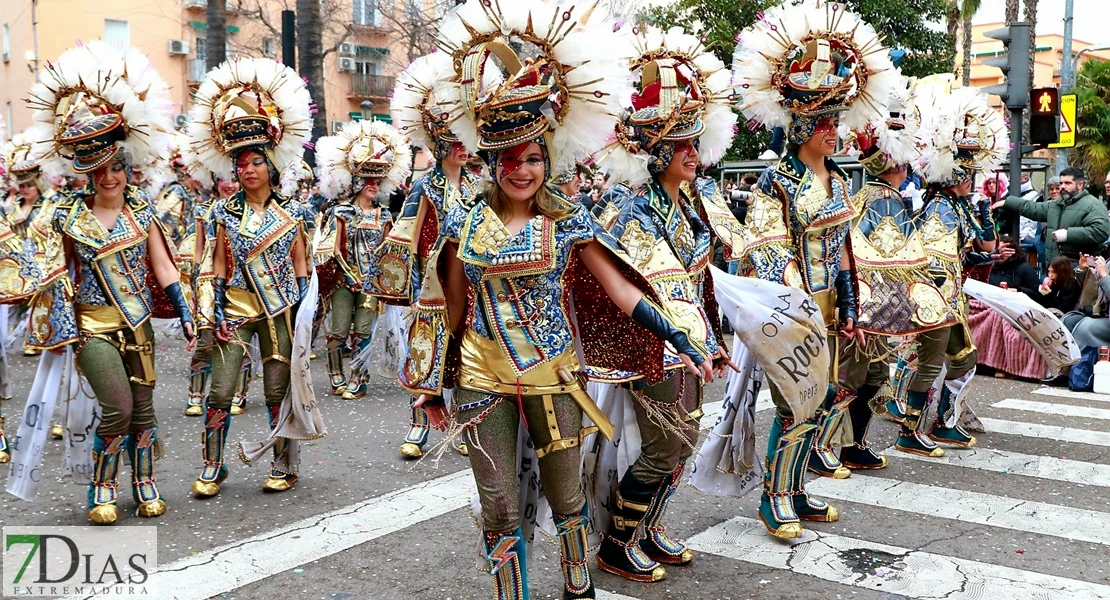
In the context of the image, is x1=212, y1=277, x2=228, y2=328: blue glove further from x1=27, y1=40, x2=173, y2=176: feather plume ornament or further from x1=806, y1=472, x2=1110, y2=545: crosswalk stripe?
x1=806, y1=472, x2=1110, y2=545: crosswalk stripe

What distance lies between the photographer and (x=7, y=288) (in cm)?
780

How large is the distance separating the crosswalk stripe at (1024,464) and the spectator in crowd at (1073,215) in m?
4.42

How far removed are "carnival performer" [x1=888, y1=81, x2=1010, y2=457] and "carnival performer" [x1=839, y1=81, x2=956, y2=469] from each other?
0.16 m

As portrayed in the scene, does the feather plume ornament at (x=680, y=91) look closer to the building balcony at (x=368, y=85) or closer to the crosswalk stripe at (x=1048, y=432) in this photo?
the crosswalk stripe at (x=1048, y=432)

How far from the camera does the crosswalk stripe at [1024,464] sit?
695cm

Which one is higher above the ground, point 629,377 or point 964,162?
point 964,162

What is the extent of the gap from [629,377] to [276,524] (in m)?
2.52

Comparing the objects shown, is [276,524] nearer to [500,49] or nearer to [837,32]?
[500,49]

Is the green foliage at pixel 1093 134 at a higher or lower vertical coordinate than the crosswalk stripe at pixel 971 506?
higher

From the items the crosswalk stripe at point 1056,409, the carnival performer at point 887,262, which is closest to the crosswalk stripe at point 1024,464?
the carnival performer at point 887,262

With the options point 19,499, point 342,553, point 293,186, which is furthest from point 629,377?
point 293,186

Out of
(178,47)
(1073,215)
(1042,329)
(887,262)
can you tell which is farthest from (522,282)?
(178,47)

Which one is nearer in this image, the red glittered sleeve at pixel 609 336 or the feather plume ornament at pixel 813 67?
the red glittered sleeve at pixel 609 336

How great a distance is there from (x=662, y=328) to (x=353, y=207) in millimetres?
6785
